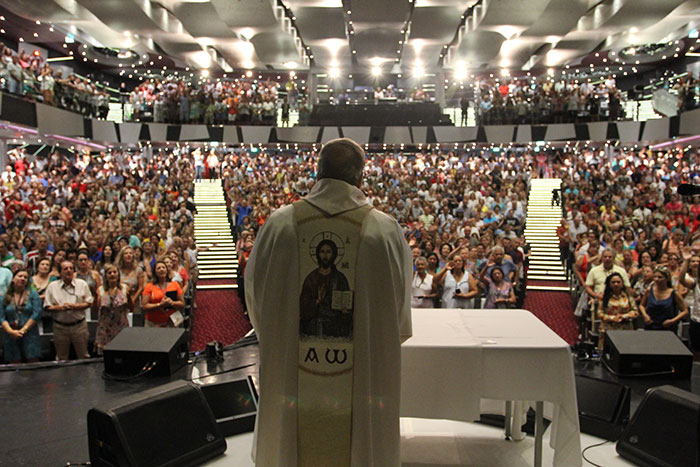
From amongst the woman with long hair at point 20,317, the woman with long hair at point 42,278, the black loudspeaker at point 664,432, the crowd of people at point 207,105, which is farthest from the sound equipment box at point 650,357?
the crowd of people at point 207,105

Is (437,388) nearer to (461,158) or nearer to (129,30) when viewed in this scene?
(129,30)

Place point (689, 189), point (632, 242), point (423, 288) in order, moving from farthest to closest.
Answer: point (632, 242)
point (423, 288)
point (689, 189)

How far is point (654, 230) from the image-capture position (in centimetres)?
1080

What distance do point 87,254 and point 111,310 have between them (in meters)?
2.24

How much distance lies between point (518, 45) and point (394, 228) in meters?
25.9

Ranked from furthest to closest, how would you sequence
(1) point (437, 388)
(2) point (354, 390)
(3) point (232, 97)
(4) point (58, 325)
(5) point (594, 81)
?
1. (5) point (594, 81)
2. (3) point (232, 97)
3. (4) point (58, 325)
4. (1) point (437, 388)
5. (2) point (354, 390)

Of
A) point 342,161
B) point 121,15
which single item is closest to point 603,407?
point 342,161

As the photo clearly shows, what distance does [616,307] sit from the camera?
6137 mm

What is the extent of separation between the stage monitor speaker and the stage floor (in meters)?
0.08

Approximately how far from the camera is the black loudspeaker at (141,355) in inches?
190

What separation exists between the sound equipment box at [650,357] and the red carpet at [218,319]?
15.7 ft

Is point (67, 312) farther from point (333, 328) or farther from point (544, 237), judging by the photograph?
point (544, 237)

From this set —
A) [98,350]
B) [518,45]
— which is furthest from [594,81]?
[98,350]

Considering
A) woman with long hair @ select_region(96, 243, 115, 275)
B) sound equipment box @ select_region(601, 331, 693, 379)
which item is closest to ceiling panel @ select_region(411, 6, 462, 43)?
woman with long hair @ select_region(96, 243, 115, 275)
